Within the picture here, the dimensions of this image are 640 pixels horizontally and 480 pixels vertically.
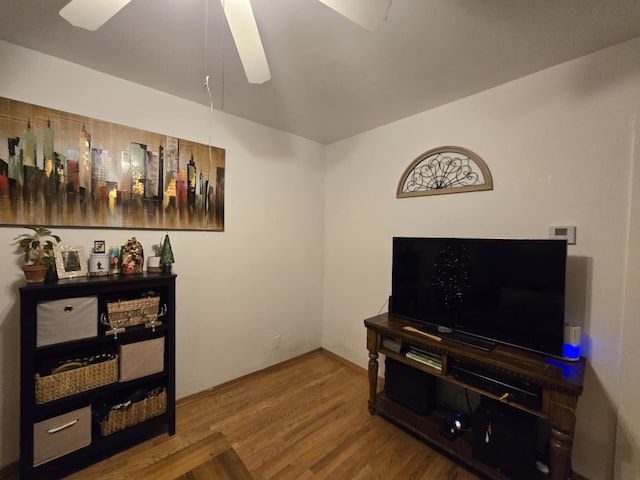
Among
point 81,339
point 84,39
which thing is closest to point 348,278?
point 81,339

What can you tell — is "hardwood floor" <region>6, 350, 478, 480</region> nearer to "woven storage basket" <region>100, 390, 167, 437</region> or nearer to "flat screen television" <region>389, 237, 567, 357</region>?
"woven storage basket" <region>100, 390, 167, 437</region>

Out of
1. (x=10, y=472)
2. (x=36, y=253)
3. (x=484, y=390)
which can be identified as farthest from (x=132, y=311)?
(x=484, y=390)

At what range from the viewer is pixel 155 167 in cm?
196

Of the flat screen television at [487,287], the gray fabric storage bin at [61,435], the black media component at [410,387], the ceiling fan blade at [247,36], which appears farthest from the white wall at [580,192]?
the gray fabric storage bin at [61,435]

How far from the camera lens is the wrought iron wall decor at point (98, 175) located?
152 centimetres

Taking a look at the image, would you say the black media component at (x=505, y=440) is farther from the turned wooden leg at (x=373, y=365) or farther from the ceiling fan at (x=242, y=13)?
the ceiling fan at (x=242, y=13)

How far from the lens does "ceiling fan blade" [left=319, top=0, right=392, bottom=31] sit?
0.88 meters

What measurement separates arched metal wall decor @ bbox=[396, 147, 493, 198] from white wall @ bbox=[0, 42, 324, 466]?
3.70 feet

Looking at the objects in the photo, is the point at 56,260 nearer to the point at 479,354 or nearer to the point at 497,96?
the point at 479,354

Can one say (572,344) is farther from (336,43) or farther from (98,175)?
(98,175)

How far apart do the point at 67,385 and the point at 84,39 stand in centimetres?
193

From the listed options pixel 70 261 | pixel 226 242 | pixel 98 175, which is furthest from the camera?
pixel 226 242

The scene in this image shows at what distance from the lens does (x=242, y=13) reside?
1.00 meters

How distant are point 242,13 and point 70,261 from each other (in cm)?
171
